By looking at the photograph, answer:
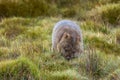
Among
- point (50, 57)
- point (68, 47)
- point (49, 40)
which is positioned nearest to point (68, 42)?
point (68, 47)

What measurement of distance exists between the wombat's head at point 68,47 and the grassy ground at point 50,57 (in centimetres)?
12

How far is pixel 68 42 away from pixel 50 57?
42 centimetres

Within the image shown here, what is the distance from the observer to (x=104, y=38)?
9.48 meters

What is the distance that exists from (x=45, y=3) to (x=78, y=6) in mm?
1112

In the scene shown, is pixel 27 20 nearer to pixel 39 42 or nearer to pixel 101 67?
pixel 39 42

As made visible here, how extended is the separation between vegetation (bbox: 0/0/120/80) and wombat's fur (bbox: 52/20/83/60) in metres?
0.14

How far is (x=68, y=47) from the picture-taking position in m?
7.48

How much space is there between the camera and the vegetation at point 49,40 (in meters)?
6.54

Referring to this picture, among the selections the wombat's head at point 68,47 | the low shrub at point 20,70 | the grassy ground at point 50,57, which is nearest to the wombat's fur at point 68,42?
the wombat's head at point 68,47

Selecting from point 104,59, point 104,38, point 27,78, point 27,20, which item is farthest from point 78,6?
point 27,78

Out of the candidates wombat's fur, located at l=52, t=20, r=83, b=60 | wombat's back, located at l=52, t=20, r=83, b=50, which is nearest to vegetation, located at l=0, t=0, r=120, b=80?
wombat's fur, located at l=52, t=20, r=83, b=60

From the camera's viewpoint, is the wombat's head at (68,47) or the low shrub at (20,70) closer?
the low shrub at (20,70)

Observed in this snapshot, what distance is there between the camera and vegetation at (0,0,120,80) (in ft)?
21.5

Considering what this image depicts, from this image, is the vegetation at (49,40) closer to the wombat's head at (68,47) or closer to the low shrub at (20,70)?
the low shrub at (20,70)
